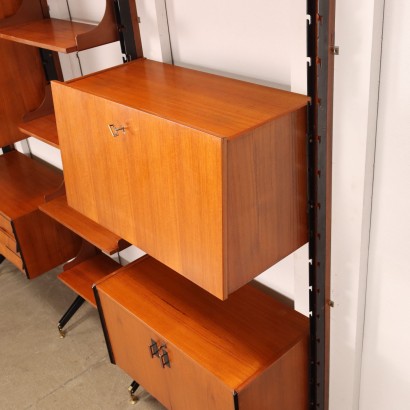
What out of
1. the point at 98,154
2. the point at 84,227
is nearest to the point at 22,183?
the point at 84,227

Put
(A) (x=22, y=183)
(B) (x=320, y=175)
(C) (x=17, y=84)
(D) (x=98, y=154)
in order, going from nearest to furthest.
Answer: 1. (B) (x=320, y=175)
2. (D) (x=98, y=154)
3. (C) (x=17, y=84)
4. (A) (x=22, y=183)

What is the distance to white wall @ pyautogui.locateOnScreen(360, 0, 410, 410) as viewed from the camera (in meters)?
1.31

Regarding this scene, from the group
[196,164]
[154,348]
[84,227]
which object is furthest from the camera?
[84,227]

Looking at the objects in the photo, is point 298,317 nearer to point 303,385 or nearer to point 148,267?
point 303,385

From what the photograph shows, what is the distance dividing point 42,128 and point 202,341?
4.46 feet

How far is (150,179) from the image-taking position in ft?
5.15

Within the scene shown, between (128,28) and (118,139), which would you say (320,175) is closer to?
(118,139)

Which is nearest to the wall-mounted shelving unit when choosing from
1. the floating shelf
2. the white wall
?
the floating shelf

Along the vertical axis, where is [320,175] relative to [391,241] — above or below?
above

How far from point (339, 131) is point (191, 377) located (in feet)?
3.10

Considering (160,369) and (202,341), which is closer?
(202,341)

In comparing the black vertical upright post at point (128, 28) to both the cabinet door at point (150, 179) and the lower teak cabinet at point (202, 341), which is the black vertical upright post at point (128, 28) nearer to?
the cabinet door at point (150, 179)

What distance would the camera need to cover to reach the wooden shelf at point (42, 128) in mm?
2498

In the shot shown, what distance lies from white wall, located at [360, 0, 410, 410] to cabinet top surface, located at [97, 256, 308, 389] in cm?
26
